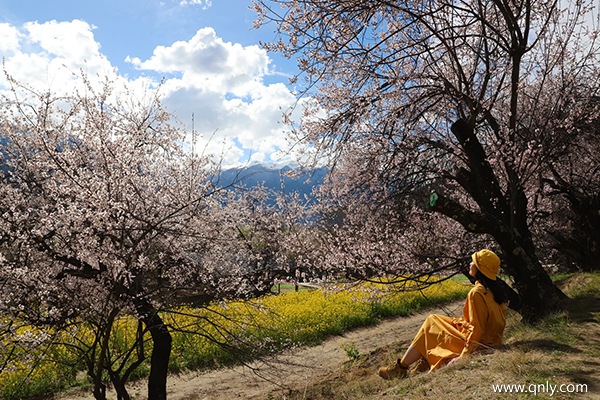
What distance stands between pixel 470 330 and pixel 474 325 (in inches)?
3.7

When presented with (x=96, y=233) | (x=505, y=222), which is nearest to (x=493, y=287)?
(x=505, y=222)

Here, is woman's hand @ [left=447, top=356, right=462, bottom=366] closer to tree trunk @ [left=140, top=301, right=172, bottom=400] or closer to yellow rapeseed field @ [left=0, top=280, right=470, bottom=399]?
yellow rapeseed field @ [left=0, top=280, right=470, bottom=399]

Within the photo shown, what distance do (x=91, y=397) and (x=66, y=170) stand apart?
5.39 meters

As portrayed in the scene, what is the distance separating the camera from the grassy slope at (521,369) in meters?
3.86

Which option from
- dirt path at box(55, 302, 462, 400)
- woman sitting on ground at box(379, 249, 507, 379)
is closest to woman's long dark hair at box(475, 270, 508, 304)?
woman sitting on ground at box(379, 249, 507, 379)

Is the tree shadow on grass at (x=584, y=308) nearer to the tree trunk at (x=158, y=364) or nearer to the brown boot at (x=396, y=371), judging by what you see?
the brown boot at (x=396, y=371)

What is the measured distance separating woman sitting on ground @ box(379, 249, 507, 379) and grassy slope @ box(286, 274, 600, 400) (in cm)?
23

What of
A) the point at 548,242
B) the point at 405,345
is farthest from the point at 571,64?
the point at 548,242

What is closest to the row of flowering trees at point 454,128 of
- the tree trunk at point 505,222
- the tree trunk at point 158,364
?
the tree trunk at point 505,222

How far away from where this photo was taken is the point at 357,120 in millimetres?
7289

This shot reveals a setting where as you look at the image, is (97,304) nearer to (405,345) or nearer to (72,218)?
(72,218)

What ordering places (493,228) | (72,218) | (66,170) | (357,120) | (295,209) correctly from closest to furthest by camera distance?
(72,218) < (66,170) < (493,228) < (357,120) < (295,209)

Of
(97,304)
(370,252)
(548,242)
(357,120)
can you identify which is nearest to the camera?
(97,304)

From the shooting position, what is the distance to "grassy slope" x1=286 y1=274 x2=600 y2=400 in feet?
12.6
